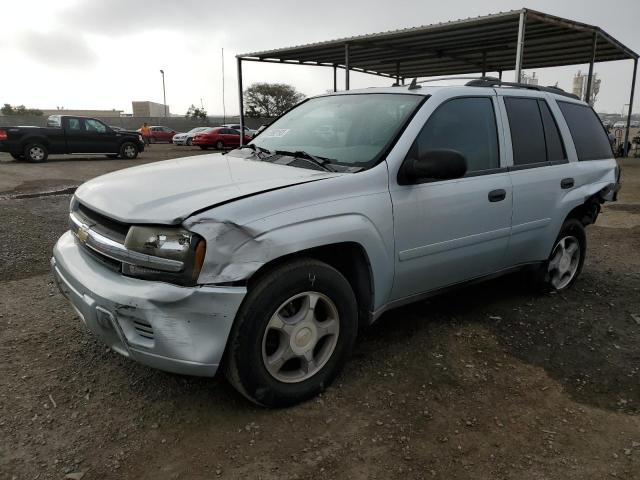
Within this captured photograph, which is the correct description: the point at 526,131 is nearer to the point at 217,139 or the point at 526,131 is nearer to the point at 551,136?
the point at 551,136

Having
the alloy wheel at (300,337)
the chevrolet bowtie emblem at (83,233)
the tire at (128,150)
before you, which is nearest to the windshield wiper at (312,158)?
the alloy wheel at (300,337)

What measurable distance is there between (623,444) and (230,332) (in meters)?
1.99

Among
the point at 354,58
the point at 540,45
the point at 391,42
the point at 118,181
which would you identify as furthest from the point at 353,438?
the point at 354,58

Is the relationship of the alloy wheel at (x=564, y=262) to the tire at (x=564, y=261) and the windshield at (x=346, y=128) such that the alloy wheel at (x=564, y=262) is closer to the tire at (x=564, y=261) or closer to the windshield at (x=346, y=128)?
the tire at (x=564, y=261)

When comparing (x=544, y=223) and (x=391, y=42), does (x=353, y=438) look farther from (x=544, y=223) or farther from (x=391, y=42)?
(x=391, y=42)

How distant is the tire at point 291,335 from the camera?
239 cm

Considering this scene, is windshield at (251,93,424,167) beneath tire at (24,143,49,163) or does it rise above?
above

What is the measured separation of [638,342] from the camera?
3.59m

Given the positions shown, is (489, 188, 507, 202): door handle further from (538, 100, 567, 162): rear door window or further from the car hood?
the car hood

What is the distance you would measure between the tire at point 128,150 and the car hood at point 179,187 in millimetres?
16746

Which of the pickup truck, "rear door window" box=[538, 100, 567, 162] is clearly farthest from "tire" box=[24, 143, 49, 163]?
"rear door window" box=[538, 100, 567, 162]

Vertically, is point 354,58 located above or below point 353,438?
above

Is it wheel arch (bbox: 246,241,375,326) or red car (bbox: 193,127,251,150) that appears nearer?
wheel arch (bbox: 246,241,375,326)

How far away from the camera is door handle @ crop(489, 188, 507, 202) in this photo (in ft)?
11.2
